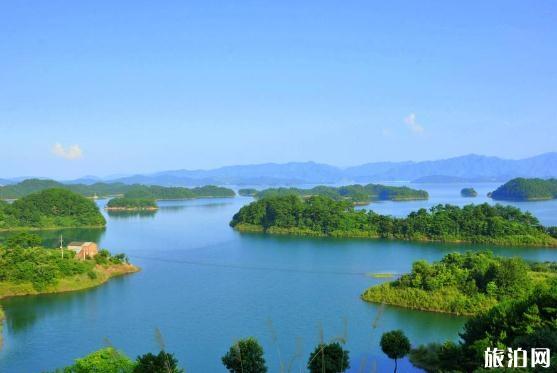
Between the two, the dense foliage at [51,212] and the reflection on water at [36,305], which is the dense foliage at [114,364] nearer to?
the reflection on water at [36,305]

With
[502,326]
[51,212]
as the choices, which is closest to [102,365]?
[502,326]

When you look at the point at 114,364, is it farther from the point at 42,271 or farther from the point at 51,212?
the point at 51,212

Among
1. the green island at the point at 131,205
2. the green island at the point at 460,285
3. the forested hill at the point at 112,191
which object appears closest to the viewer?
the green island at the point at 460,285

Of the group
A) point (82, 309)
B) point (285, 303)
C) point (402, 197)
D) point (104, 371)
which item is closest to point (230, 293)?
point (285, 303)

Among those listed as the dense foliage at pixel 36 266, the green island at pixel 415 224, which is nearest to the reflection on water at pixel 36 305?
the dense foliage at pixel 36 266

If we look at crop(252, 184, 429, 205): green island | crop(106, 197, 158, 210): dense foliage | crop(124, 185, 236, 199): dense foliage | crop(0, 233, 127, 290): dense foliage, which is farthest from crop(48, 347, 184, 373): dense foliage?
crop(124, 185, 236, 199): dense foliage

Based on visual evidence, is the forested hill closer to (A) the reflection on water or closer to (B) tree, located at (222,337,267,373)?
(A) the reflection on water
